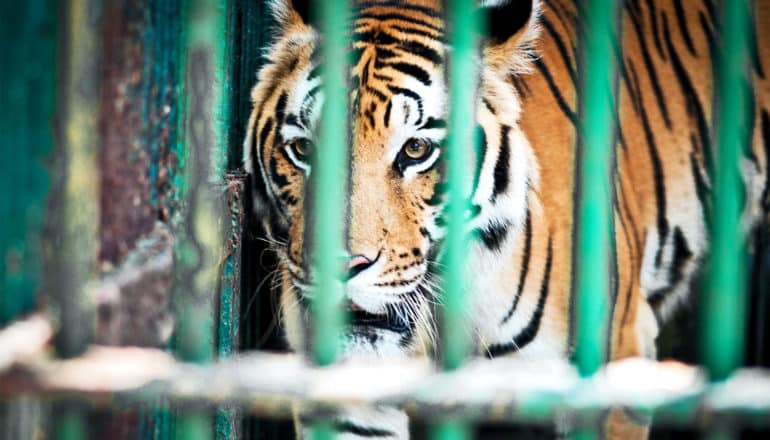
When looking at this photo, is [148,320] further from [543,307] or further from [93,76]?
[543,307]

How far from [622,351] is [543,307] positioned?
222 mm

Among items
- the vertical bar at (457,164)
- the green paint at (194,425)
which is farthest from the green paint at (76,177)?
the vertical bar at (457,164)

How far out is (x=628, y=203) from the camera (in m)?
1.89

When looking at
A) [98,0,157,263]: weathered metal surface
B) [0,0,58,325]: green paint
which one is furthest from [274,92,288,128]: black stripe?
[0,0,58,325]: green paint

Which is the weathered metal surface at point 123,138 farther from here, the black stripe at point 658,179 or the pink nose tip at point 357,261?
the black stripe at point 658,179

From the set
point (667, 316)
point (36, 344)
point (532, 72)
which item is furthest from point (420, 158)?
point (667, 316)

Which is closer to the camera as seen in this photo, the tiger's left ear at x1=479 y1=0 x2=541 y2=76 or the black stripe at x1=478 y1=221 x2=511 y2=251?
the tiger's left ear at x1=479 y1=0 x2=541 y2=76

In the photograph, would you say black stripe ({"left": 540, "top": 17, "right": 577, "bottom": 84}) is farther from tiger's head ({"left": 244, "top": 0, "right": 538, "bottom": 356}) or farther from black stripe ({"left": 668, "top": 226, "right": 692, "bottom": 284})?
black stripe ({"left": 668, "top": 226, "right": 692, "bottom": 284})

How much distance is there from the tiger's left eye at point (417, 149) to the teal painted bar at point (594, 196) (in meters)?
0.81

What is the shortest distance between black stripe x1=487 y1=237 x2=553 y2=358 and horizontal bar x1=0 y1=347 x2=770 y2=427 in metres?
1.03

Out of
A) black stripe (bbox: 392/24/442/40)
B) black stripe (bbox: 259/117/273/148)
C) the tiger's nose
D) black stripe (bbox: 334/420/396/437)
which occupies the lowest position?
black stripe (bbox: 334/420/396/437)

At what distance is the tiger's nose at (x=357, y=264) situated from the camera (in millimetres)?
1416

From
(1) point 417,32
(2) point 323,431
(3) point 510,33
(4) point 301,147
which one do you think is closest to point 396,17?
(1) point 417,32

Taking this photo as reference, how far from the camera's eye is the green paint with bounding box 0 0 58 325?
89 cm
